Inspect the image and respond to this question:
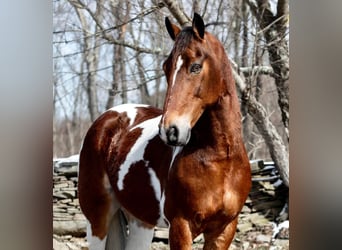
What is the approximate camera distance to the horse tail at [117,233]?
1.67m

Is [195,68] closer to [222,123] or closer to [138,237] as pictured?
[222,123]

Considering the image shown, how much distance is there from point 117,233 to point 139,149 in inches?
13.2

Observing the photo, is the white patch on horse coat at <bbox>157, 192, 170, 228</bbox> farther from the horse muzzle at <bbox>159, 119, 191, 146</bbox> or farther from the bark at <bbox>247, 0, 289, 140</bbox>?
the bark at <bbox>247, 0, 289, 140</bbox>

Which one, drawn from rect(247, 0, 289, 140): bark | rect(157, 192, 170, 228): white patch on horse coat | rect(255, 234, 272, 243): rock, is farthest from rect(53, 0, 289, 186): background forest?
rect(157, 192, 170, 228): white patch on horse coat

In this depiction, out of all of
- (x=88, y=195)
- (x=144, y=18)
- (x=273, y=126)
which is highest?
(x=144, y=18)

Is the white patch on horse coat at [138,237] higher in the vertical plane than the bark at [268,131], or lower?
lower

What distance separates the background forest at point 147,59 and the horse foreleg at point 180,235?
0.50 m

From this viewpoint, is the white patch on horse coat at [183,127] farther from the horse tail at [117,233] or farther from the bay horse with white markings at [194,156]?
the horse tail at [117,233]

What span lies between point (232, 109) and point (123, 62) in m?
0.56

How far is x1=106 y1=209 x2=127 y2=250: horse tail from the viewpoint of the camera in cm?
167

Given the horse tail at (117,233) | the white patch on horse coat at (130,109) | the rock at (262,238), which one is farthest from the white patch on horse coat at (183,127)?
the rock at (262,238)
